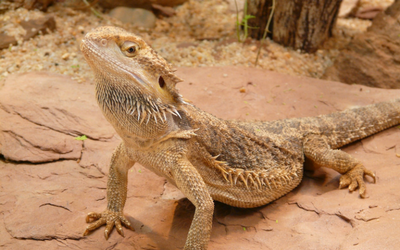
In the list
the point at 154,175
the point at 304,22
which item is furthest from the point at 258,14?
the point at 154,175

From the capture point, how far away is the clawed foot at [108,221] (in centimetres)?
336

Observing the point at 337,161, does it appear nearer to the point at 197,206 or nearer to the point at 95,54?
the point at 197,206

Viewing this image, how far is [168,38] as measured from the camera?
24.9ft

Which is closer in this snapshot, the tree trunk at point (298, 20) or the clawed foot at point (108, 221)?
the clawed foot at point (108, 221)

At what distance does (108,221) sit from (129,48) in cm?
173

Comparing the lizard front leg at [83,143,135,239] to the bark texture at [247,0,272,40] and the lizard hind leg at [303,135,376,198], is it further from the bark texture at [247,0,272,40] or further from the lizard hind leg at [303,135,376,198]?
the bark texture at [247,0,272,40]

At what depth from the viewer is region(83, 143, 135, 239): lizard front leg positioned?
3438mm

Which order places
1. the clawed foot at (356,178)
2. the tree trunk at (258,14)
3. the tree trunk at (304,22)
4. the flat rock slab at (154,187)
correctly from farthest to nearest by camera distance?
the tree trunk at (258,14) < the tree trunk at (304,22) < the clawed foot at (356,178) < the flat rock slab at (154,187)

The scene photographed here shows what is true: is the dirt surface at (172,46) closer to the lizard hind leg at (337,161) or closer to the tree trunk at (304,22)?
the tree trunk at (304,22)

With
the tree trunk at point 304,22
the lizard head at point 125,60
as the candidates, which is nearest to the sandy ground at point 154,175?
the tree trunk at point 304,22

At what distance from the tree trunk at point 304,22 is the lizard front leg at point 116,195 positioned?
469 centimetres

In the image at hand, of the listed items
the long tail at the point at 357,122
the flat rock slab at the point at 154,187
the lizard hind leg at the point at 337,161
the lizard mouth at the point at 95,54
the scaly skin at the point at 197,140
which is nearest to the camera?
the lizard mouth at the point at 95,54

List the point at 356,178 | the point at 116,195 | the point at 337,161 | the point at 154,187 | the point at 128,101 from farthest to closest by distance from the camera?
the point at 154,187, the point at 337,161, the point at 356,178, the point at 116,195, the point at 128,101

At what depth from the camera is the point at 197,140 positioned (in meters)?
3.30
